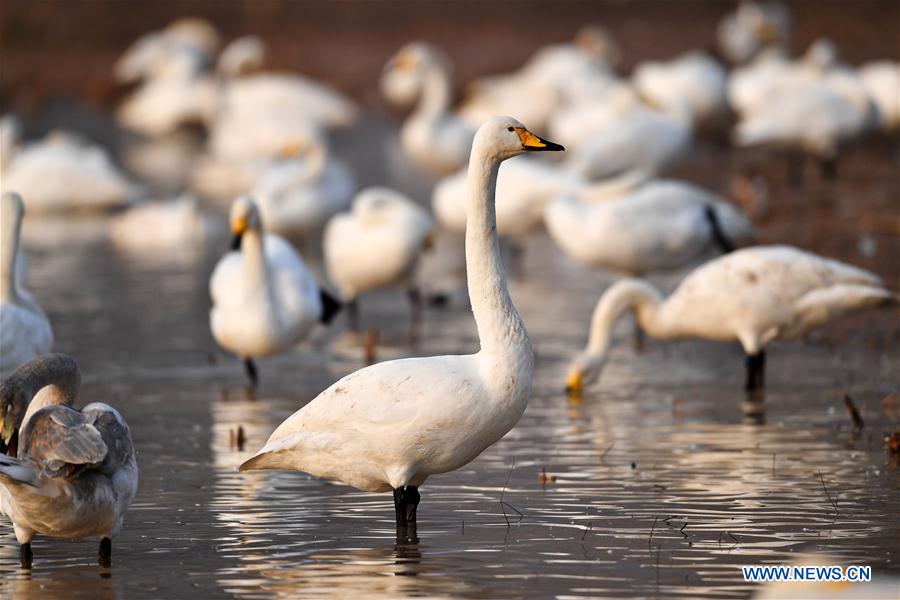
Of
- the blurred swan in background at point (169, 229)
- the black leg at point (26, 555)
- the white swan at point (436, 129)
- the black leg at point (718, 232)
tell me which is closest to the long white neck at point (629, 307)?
the black leg at point (718, 232)

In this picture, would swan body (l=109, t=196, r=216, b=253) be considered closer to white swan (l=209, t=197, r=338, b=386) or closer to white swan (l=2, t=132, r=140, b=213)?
white swan (l=2, t=132, r=140, b=213)

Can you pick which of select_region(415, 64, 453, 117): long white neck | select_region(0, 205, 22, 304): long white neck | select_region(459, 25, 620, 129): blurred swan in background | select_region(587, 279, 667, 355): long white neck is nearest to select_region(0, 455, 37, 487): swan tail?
select_region(0, 205, 22, 304): long white neck

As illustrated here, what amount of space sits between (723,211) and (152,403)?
5.07m

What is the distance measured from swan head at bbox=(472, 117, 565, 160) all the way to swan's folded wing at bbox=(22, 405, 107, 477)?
2.04m

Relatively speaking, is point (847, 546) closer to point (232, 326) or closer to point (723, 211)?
point (232, 326)

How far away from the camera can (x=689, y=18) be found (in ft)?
126

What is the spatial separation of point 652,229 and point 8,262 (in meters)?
5.37

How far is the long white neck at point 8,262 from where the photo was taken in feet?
31.6

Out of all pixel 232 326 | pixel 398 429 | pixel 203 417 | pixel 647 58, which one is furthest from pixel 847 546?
pixel 647 58

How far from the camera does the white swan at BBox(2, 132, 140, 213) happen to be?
21.6m

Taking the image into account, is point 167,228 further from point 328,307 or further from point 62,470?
point 62,470

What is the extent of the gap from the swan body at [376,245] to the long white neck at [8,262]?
176 inches

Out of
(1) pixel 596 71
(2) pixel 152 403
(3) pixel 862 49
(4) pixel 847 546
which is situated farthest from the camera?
(3) pixel 862 49

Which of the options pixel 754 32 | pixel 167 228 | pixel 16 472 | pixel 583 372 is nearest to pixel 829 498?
pixel 583 372
